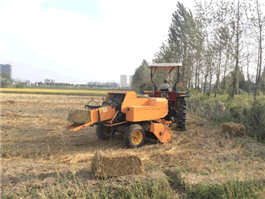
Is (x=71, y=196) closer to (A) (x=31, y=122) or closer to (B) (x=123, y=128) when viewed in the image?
(B) (x=123, y=128)

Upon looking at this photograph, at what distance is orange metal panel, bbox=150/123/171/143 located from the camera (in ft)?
21.8

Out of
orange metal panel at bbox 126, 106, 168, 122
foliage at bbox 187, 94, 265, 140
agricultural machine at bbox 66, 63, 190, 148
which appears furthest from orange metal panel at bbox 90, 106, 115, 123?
foliage at bbox 187, 94, 265, 140

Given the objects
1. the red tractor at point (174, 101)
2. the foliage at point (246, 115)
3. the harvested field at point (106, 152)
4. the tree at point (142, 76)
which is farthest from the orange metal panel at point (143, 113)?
the tree at point (142, 76)

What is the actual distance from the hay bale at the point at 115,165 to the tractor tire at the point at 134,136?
2.13 meters

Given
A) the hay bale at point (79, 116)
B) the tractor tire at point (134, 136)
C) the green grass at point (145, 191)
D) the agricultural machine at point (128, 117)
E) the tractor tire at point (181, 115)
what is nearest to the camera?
the green grass at point (145, 191)

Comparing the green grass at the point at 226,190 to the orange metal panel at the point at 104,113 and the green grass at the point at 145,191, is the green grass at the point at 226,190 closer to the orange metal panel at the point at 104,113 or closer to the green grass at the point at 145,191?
the green grass at the point at 145,191

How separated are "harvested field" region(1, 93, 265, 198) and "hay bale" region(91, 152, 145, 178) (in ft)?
0.53

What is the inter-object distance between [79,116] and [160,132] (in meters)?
2.52

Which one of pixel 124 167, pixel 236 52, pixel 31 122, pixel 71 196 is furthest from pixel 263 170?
pixel 236 52

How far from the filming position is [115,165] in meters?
3.89

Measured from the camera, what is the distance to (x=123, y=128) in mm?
6867

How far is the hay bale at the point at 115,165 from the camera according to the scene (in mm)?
3799

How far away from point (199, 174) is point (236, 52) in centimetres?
1195

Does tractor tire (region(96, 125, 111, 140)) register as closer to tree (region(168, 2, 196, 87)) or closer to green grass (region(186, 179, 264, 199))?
green grass (region(186, 179, 264, 199))
